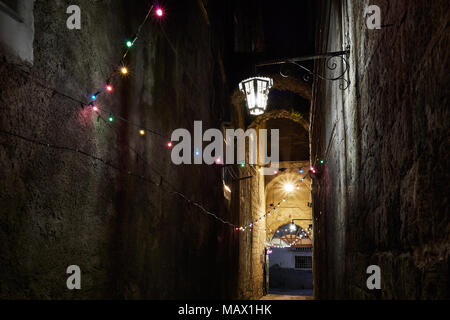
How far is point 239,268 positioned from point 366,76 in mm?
9172

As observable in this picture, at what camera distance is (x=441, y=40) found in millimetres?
1258

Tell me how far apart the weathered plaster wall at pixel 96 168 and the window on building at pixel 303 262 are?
1062 inches

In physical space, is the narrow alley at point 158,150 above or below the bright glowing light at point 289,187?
below

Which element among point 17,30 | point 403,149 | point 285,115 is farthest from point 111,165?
point 285,115

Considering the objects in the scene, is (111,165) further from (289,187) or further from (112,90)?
(289,187)

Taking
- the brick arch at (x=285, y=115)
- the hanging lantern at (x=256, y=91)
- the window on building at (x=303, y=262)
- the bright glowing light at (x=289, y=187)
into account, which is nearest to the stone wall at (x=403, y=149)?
the hanging lantern at (x=256, y=91)

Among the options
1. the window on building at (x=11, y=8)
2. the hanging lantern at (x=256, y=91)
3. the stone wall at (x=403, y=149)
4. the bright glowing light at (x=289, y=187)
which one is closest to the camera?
the stone wall at (x=403, y=149)

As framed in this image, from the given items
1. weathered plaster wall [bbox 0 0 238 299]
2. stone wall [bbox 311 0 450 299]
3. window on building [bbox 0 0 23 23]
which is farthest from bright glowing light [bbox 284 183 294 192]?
window on building [bbox 0 0 23 23]

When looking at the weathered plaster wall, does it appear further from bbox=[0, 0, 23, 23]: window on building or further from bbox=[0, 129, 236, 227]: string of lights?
bbox=[0, 0, 23, 23]: window on building

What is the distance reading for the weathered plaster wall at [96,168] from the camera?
2465 millimetres

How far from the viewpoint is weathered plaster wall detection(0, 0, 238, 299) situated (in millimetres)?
2465

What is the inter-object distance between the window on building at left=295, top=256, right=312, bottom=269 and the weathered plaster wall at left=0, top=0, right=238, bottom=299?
27.0 metres

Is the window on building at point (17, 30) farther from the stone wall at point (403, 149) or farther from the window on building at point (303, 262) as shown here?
the window on building at point (303, 262)

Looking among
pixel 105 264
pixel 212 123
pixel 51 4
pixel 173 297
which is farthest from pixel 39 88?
pixel 212 123
